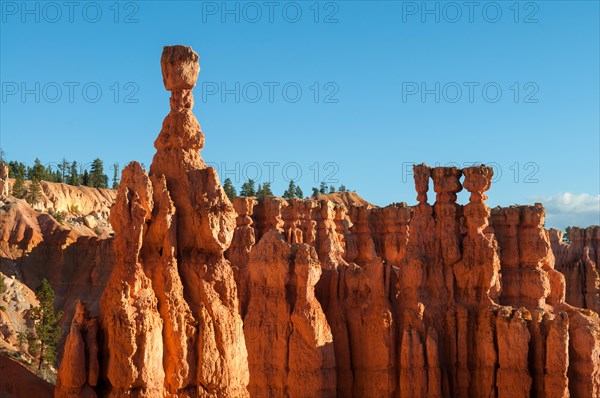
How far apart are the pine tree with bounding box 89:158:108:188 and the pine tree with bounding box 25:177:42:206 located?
70.1 feet

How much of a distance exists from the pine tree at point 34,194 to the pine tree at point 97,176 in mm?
21357

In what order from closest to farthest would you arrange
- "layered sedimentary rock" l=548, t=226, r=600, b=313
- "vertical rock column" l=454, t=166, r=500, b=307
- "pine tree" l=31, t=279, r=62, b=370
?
1. "vertical rock column" l=454, t=166, r=500, b=307
2. "pine tree" l=31, t=279, r=62, b=370
3. "layered sedimentary rock" l=548, t=226, r=600, b=313

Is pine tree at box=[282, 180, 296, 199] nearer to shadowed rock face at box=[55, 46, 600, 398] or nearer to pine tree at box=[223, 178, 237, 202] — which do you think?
pine tree at box=[223, 178, 237, 202]

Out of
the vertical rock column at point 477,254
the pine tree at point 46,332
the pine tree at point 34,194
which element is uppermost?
the pine tree at point 34,194

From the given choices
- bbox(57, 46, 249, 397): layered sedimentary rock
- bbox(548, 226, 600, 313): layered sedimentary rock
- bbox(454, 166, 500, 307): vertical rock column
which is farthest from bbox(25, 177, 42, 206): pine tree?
bbox(57, 46, 249, 397): layered sedimentary rock

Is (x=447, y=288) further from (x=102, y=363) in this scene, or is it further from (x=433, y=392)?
(x=102, y=363)

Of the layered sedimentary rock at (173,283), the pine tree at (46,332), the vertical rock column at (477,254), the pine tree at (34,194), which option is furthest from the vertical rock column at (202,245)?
Answer: the pine tree at (34,194)

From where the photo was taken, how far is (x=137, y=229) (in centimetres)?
1875

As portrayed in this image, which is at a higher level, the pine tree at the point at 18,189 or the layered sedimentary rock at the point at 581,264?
the pine tree at the point at 18,189

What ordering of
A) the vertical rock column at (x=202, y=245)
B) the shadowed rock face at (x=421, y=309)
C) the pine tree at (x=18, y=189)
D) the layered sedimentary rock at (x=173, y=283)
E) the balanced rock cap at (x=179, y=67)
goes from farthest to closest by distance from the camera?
the pine tree at (x=18, y=189)
the shadowed rock face at (x=421, y=309)
the balanced rock cap at (x=179, y=67)
the vertical rock column at (x=202, y=245)
the layered sedimentary rock at (x=173, y=283)

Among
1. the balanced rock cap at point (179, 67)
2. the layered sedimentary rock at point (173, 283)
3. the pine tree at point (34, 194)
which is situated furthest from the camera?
the pine tree at point (34, 194)

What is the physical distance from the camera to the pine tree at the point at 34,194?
327 feet

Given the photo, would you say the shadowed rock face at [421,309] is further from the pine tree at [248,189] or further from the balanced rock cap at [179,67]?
the pine tree at [248,189]

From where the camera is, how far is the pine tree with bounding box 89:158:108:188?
413 ft
